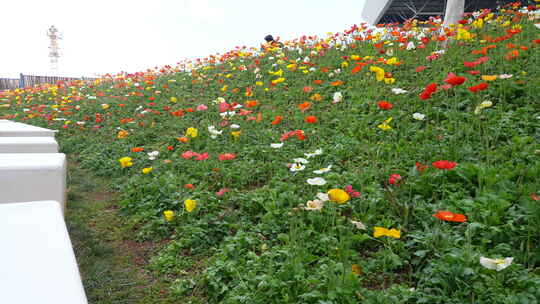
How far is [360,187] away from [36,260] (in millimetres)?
1898

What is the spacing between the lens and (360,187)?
2.57 meters

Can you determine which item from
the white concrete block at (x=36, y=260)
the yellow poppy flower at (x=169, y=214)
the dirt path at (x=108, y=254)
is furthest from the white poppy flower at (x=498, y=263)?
the yellow poppy flower at (x=169, y=214)

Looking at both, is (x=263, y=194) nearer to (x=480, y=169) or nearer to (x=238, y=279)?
(x=238, y=279)

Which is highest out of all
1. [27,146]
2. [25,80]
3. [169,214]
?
[25,80]

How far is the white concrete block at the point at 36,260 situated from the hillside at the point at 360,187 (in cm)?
79

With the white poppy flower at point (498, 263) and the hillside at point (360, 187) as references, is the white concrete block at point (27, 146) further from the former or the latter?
the white poppy flower at point (498, 263)

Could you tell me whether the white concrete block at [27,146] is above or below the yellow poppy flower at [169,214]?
above

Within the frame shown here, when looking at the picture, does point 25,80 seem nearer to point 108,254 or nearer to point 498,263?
point 108,254

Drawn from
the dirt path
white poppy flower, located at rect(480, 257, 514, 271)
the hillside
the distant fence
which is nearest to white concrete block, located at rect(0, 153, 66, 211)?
the dirt path

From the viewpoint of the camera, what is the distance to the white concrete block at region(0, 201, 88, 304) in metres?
1.10

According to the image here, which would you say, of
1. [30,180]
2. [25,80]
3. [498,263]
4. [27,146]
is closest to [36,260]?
[30,180]

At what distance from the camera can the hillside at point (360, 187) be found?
5.76 feet

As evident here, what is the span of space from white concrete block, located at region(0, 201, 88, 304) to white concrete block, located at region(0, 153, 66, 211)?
78 centimetres

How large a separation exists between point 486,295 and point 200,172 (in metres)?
2.33
